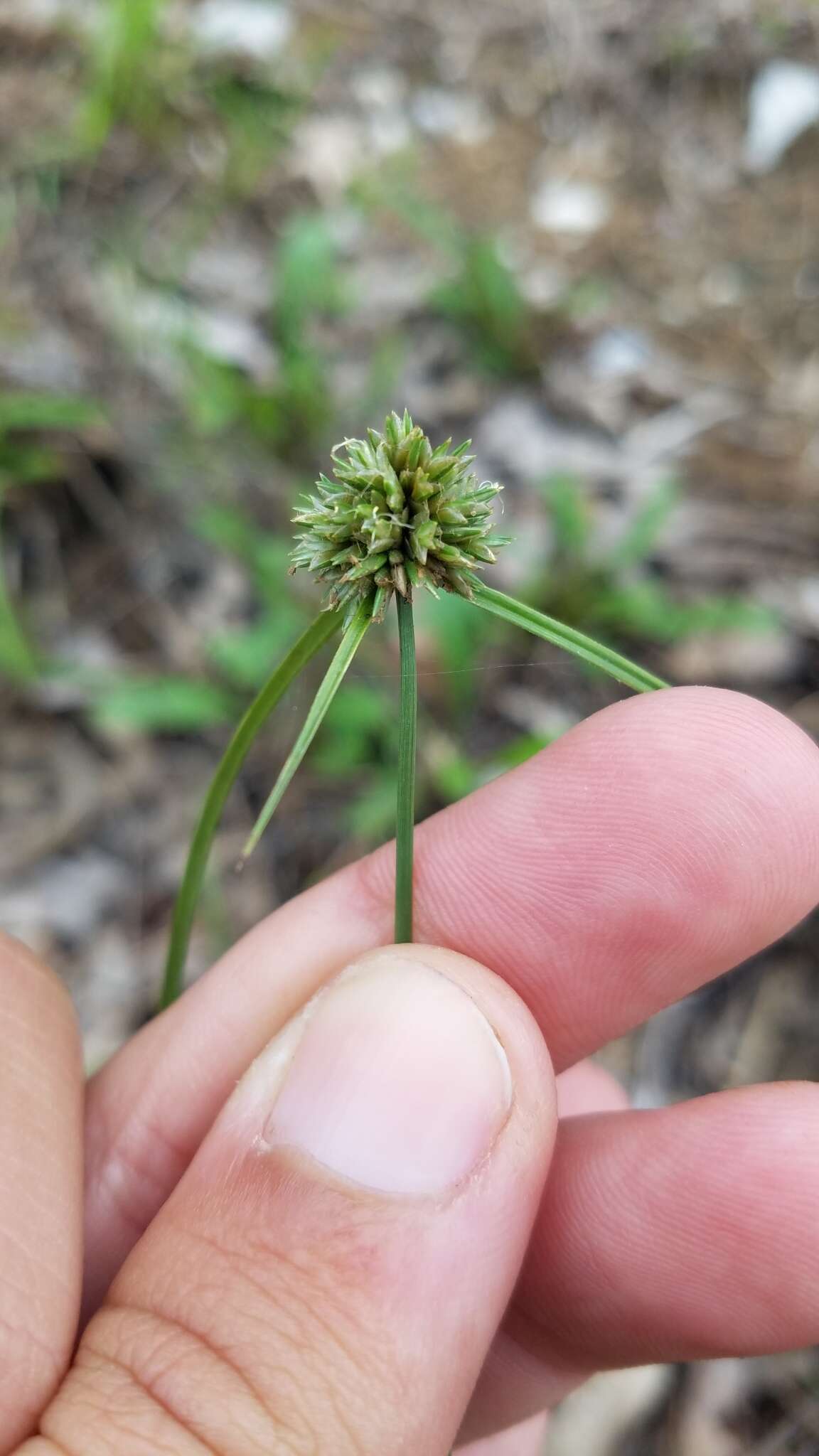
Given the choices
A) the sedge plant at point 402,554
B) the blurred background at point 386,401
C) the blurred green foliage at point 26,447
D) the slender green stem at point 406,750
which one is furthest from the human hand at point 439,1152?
the blurred green foliage at point 26,447

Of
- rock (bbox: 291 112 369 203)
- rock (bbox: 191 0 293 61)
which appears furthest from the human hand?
rock (bbox: 191 0 293 61)

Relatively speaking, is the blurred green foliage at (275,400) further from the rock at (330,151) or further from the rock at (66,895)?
the rock at (66,895)

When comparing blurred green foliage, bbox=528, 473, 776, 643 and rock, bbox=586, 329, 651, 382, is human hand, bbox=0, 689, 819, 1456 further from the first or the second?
rock, bbox=586, 329, 651, 382

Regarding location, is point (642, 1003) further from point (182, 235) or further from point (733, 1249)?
point (182, 235)

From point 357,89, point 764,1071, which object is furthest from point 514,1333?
point 357,89

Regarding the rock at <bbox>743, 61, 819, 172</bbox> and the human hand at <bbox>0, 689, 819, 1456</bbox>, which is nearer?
the human hand at <bbox>0, 689, 819, 1456</bbox>

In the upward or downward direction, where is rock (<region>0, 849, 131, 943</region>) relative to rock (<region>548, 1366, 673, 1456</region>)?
upward
